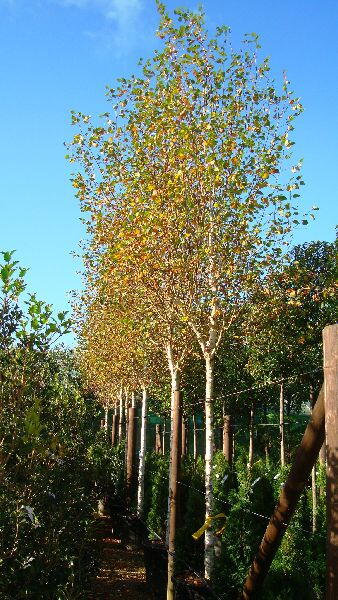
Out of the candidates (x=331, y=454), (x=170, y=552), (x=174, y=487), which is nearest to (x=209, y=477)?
(x=174, y=487)

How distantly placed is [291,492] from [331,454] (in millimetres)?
935

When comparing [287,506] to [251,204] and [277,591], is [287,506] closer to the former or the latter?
[277,591]

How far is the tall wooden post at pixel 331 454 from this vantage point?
2.97 metres

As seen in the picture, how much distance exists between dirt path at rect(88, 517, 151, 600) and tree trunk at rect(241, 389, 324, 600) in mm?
Answer: 3992

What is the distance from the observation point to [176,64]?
8.91 metres

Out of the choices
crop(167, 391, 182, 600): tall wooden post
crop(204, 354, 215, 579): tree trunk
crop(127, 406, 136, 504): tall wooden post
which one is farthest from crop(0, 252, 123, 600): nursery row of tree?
crop(127, 406, 136, 504): tall wooden post

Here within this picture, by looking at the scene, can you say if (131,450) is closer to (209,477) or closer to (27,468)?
(209,477)

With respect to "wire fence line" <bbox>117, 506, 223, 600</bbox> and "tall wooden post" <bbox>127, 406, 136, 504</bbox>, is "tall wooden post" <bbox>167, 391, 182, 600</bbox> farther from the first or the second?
"tall wooden post" <bbox>127, 406, 136, 504</bbox>

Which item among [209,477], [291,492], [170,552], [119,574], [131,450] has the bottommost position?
[119,574]

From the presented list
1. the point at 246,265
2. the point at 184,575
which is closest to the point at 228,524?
the point at 184,575

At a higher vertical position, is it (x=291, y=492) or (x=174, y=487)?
(x=291, y=492)

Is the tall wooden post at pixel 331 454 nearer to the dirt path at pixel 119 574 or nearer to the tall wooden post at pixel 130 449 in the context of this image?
the dirt path at pixel 119 574

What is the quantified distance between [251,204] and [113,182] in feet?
10.5

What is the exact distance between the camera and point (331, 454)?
10.1 ft
